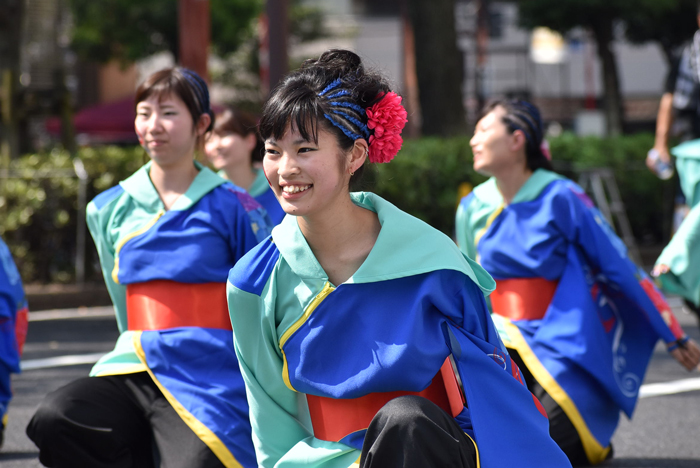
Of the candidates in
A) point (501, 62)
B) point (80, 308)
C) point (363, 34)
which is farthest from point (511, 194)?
point (363, 34)

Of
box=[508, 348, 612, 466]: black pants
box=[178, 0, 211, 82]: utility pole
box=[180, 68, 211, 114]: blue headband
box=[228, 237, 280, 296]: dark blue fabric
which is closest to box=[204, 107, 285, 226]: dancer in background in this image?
box=[180, 68, 211, 114]: blue headband

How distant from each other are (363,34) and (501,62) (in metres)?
5.44

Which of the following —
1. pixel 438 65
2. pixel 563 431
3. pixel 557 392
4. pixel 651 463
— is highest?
pixel 438 65

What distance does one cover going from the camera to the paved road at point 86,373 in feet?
14.0

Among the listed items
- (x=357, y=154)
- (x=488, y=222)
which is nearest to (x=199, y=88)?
(x=357, y=154)

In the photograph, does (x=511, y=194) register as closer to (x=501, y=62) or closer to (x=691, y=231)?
(x=691, y=231)

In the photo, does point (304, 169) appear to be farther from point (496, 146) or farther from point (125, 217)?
point (496, 146)

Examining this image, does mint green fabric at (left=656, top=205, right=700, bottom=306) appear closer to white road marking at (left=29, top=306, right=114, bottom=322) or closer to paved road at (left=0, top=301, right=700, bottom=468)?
paved road at (left=0, top=301, right=700, bottom=468)

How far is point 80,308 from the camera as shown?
8641 mm

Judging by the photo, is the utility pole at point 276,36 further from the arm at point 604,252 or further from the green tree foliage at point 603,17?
the green tree foliage at point 603,17

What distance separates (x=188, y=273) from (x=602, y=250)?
1849mm

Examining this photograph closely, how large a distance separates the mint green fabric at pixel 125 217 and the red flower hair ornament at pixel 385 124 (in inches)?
43.6

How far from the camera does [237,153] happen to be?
4902 mm

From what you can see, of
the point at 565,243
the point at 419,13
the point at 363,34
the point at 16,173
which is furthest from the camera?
the point at 363,34
